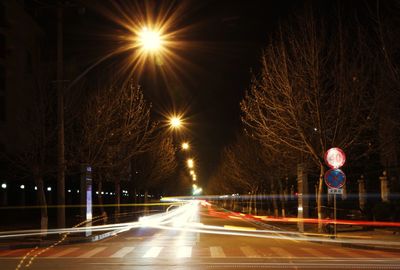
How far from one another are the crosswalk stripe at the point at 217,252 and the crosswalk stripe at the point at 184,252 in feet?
2.41

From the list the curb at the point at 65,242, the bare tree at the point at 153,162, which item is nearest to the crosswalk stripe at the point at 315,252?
the curb at the point at 65,242

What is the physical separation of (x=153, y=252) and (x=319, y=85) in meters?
14.1

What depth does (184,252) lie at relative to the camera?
19250mm

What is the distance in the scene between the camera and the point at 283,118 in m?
30.6

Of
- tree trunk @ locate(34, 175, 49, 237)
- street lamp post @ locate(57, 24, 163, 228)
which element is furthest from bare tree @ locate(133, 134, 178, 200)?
street lamp post @ locate(57, 24, 163, 228)

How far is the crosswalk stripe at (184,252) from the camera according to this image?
18.0m

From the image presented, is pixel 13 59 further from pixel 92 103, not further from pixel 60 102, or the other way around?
pixel 60 102

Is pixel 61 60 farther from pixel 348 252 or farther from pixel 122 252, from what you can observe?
pixel 348 252

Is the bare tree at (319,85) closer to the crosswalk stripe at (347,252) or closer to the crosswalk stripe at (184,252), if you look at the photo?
the crosswalk stripe at (347,252)

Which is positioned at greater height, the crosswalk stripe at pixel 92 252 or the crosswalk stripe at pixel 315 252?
the crosswalk stripe at pixel 92 252

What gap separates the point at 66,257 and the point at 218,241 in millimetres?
7797

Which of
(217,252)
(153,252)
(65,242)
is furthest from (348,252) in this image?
(65,242)

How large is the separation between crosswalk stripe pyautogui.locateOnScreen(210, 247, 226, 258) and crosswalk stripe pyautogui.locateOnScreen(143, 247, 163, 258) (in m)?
1.78

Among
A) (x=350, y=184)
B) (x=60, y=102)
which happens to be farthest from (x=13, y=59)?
(x=60, y=102)
